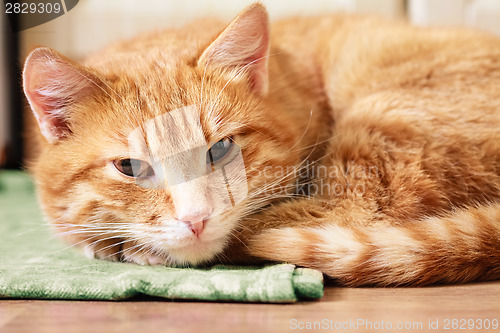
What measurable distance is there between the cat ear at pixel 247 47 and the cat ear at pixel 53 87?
368 millimetres

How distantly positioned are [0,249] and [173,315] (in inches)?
36.9

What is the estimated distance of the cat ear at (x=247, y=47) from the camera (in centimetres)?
146

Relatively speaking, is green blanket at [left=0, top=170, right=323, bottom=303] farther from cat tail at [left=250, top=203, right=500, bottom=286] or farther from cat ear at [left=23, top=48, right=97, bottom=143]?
cat ear at [left=23, top=48, right=97, bottom=143]

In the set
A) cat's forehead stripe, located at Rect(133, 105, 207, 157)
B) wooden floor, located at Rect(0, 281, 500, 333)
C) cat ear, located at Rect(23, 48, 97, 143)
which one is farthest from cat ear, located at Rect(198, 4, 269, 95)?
wooden floor, located at Rect(0, 281, 500, 333)

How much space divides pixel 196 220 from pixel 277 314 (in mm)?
336

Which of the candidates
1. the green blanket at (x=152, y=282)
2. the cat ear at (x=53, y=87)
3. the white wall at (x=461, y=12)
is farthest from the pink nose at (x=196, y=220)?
the white wall at (x=461, y=12)

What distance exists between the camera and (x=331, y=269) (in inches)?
49.8

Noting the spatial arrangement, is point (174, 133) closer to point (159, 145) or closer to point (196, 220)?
point (159, 145)

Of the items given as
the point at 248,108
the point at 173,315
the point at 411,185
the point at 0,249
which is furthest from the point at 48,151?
the point at 411,185

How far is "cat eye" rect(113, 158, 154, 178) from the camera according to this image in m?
1.36

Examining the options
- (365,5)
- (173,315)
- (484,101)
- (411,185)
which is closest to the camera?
(173,315)

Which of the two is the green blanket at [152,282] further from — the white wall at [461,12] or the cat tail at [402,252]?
the white wall at [461,12]

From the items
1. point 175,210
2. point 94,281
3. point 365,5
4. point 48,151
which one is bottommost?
point 94,281

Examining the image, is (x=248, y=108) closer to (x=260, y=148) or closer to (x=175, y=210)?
(x=260, y=148)
